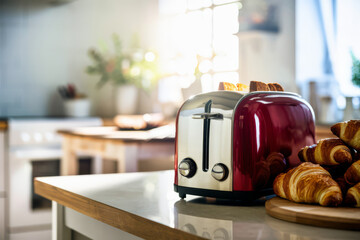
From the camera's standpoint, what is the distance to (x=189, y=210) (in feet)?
2.57

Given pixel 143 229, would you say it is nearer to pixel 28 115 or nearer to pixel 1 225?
pixel 1 225

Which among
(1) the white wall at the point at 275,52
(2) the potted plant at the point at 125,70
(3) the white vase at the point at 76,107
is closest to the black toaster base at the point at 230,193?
(1) the white wall at the point at 275,52

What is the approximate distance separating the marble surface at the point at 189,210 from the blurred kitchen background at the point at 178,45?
1757 millimetres

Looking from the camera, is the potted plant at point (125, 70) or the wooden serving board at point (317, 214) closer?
the wooden serving board at point (317, 214)

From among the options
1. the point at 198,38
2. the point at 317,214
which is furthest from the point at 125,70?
the point at 317,214

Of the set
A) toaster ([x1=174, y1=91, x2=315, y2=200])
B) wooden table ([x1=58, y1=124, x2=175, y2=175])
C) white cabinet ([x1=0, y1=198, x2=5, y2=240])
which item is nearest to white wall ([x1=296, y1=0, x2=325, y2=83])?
wooden table ([x1=58, y1=124, x2=175, y2=175])

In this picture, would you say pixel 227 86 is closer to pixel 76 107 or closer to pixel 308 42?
pixel 308 42

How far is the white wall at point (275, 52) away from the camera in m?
3.15

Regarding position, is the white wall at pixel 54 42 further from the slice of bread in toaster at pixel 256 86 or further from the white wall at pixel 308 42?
the slice of bread in toaster at pixel 256 86

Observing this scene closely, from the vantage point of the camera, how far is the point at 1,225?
3.33 metres

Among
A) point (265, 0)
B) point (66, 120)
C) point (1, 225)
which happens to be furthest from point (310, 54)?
point (1, 225)

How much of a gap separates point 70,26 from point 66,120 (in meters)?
1.25

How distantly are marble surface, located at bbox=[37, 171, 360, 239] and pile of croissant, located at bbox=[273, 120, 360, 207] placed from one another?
2.4 inches

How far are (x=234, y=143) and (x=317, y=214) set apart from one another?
0.20m
